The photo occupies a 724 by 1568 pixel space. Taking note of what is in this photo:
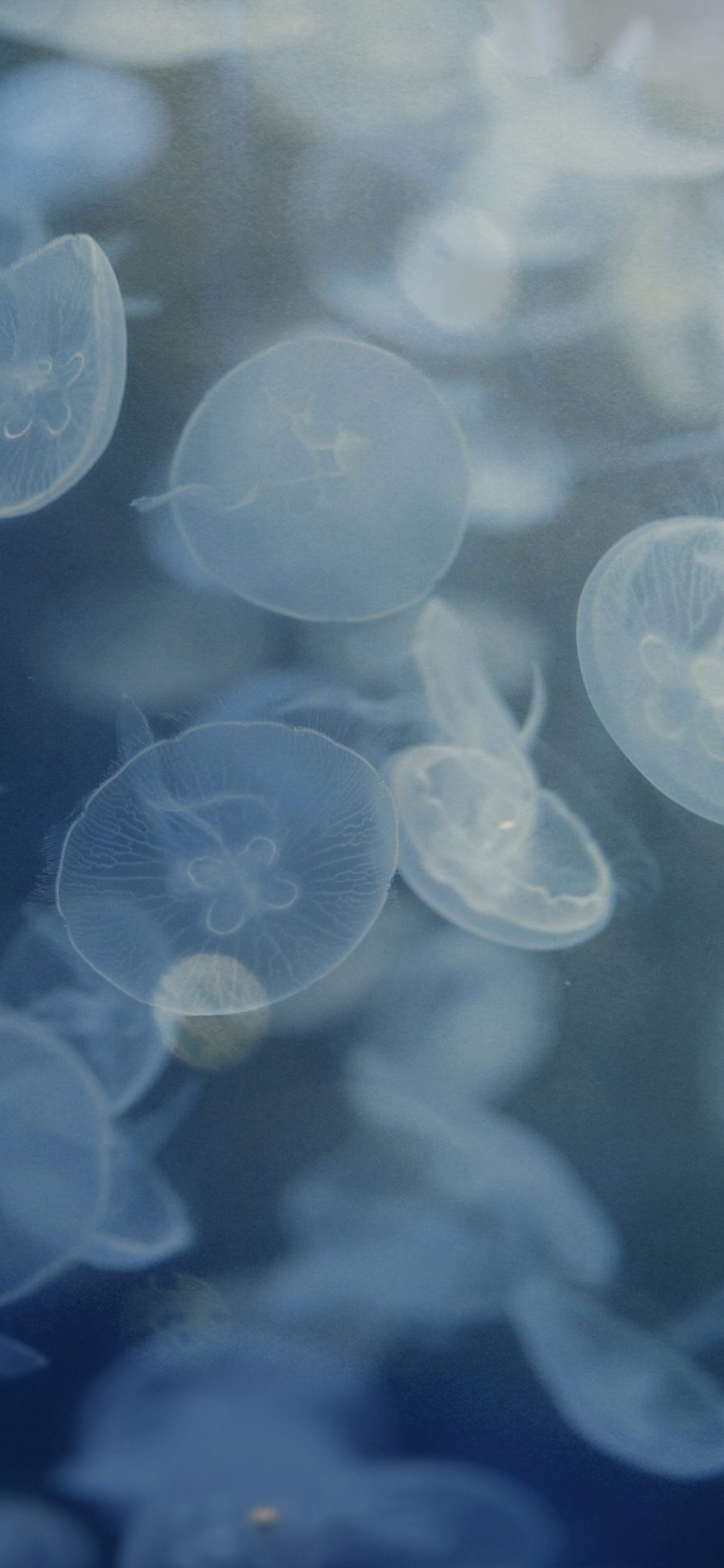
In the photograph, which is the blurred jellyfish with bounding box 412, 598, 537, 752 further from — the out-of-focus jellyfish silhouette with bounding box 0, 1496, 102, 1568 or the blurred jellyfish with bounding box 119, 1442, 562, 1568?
the out-of-focus jellyfish silhouette with bounding box 0, 1496, 102, 1568

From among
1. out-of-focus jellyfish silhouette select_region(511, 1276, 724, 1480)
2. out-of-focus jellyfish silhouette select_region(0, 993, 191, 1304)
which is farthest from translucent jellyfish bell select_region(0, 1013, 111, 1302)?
out-of-focus jellyfish silhouette select_region(511, 1276, 724, 1480)

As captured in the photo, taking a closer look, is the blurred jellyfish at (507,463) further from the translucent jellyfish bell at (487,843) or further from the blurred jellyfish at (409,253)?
the translucent jellyfish bell at (487,843)

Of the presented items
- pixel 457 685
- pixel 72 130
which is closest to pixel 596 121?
pixel 72 130

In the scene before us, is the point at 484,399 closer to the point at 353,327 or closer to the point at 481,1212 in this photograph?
the point at 353,327

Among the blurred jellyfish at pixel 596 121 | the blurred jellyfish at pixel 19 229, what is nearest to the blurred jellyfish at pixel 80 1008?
the blurred jellyfish at pixel 19 229

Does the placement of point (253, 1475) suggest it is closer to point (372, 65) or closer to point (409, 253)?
point (409, 253)

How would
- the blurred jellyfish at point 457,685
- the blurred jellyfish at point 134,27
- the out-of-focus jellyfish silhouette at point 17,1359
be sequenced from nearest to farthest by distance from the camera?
1. the blurred jellyfish at point 134,27
2. the blurred jellyfish at point 457,685
3. the out-of-focus jellyfish silhouette at point 17,1359
